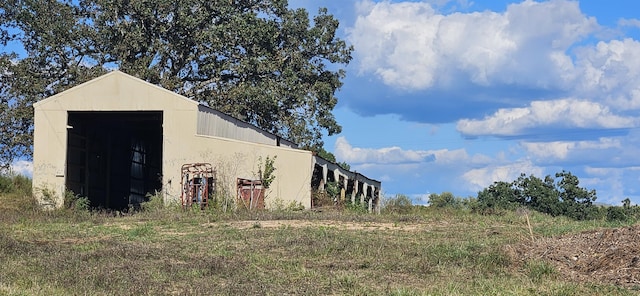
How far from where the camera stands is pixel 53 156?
28.7m

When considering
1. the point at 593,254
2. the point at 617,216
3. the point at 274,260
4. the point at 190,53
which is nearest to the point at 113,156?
the point at 190,53

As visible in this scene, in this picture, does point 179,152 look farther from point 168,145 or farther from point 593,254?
point 593,254

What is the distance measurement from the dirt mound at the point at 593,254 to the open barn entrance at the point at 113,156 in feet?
64.0

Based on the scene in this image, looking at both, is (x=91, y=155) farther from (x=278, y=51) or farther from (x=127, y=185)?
(x=278, y=51)

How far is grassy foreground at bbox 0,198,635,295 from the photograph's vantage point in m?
10.2

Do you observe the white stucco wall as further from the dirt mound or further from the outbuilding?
the dirt mound

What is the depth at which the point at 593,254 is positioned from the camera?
12.3 meters

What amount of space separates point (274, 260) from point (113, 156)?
80.2ft

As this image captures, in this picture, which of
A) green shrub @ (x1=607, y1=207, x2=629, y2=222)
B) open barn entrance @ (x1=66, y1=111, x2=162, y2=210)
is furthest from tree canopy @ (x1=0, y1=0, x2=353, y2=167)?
green shrub @ (x1=607, y1=207, x2=629, y2=222)

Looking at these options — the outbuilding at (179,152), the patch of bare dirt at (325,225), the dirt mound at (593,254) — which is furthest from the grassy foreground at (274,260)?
the outbuilding at (179,152)

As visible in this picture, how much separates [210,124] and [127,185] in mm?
9769

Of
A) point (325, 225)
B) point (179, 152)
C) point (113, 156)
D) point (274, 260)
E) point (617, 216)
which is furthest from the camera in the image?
point (113, 156)

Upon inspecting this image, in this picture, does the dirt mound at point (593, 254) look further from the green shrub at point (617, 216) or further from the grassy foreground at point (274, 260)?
the green shrub at point (617, 216)

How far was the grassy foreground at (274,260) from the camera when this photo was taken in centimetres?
1019
